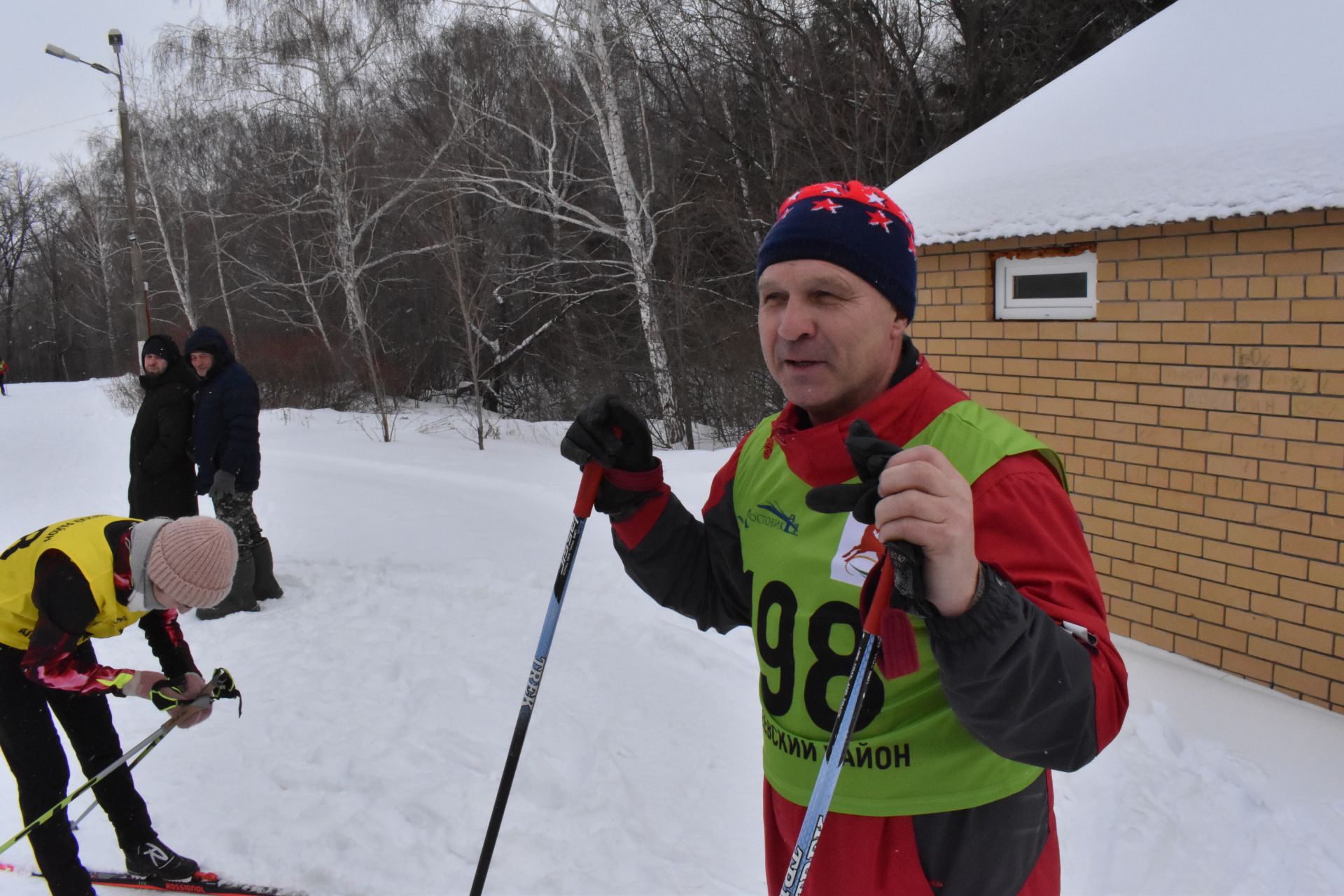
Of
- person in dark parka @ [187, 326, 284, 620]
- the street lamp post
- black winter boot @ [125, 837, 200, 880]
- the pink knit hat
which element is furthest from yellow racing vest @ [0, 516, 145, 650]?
the street lamp post

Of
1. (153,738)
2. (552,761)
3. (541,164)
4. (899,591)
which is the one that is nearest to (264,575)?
(153,738)

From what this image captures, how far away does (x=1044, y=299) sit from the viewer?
474 cm

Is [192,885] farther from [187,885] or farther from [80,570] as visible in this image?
[80,570]

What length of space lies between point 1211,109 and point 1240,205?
2.14 ft

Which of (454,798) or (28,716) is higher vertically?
(28,716)

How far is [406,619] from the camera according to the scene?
5895mm

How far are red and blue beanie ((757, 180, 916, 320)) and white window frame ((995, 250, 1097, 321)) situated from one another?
10.7 feet

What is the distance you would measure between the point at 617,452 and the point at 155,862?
2661 millimetres

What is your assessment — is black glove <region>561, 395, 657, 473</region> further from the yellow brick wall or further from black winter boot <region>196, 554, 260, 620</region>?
black winter boot <region>196, 554, 260, 620</region>

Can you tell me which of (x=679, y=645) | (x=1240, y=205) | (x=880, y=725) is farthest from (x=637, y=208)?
(x=880, y=725)

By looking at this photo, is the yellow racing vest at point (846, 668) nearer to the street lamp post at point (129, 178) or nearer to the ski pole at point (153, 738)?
the ski pole at point (153, 738)

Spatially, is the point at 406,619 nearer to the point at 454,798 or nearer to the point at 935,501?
the point at 454,798

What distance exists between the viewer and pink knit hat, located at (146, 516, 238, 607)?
292cm

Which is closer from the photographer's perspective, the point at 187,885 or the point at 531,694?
the point at 531,694
